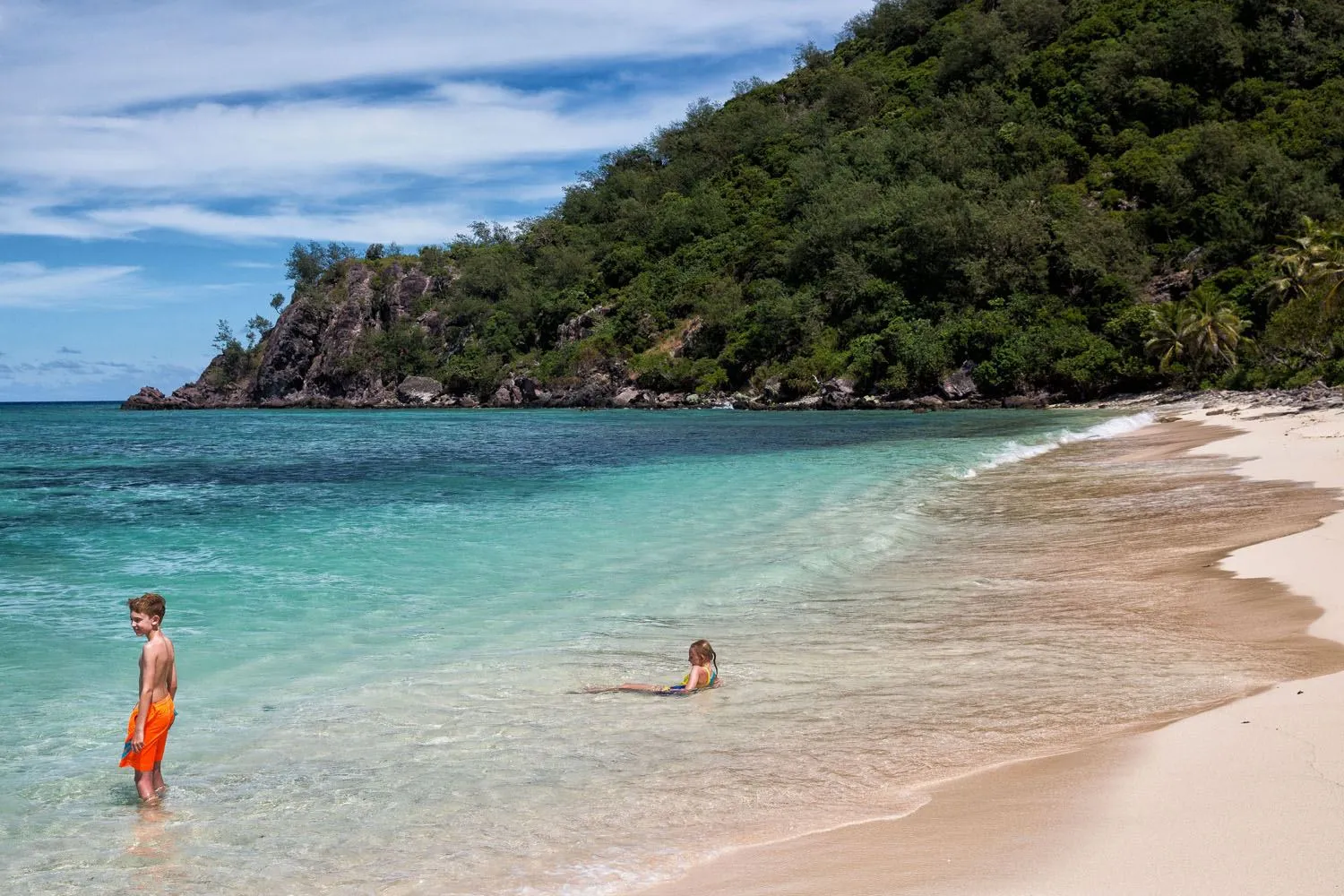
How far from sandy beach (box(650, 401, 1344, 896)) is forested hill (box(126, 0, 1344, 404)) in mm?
43547

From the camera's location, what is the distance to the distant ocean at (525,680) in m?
5.43

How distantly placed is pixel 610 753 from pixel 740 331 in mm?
83449

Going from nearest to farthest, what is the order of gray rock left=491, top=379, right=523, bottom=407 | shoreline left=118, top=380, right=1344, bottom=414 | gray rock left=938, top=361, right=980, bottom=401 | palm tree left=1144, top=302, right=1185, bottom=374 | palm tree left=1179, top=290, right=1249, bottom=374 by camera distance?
shoreline left=118, top=380, right=1344, bottom=414, palm tree left=1179, top=290, right=1249, bottom=374, palm tree left=1144, top=302, right=1185, bottom=374, gray rock left=938, top=361, right=980, bottom=401, gray rock left=491, top=379, right=523, bottom=407

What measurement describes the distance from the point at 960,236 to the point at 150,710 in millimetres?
77621

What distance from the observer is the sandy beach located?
4160 mm

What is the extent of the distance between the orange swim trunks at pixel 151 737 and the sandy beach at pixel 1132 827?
354cm

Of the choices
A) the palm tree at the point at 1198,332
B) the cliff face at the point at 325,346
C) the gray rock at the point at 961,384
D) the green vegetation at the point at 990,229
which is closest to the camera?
the palm tree at the point at 1198,332

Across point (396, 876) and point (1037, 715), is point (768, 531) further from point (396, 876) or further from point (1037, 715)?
point (396, 876)

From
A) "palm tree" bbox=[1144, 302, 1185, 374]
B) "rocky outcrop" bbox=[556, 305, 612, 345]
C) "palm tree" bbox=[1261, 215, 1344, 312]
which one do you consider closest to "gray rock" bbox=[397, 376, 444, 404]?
"rocky outcrop" bbox=[556, 305, 612, 345]

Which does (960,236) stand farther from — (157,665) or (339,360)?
(339,360)

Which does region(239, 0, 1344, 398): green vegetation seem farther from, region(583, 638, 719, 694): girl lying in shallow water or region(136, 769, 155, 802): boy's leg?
region(136, 769, 155, 802): boy's leg

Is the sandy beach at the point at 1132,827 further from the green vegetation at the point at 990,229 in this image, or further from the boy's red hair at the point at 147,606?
the green vegetation at the point at 990,229

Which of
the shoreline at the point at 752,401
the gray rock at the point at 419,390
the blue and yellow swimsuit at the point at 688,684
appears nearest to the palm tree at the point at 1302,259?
the shoreline at the point at 752,401

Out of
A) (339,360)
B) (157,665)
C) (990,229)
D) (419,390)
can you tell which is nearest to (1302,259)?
(990,229)
